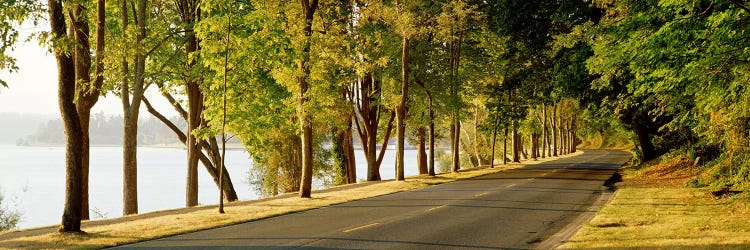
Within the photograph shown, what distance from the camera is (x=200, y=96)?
31016 mm

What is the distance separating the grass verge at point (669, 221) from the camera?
40.7 feet

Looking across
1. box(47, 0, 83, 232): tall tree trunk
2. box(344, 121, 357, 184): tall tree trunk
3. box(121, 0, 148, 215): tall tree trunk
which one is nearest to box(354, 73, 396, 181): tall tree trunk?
box(344, 121, 357, 184): tall tree trunk

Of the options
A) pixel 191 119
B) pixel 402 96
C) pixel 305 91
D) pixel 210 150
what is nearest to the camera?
pixel 305 91

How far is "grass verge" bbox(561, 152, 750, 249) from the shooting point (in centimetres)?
1239

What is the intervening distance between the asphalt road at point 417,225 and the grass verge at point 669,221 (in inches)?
41.6

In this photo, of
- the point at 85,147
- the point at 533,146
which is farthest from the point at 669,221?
the point at 533,146

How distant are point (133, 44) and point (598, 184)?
2207 cm

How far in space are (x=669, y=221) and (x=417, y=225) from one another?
21.2ft

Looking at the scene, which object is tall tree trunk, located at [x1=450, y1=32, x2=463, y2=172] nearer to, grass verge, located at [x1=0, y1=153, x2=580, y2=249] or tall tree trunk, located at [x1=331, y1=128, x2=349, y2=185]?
tall tree trunk, located at [x1=331, y1=128, x2=349, y2=185]

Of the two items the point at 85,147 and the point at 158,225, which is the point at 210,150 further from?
the point at 158,225

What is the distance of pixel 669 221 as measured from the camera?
15.6 m

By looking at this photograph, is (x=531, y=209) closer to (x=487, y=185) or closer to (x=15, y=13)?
(x=487, y=185)

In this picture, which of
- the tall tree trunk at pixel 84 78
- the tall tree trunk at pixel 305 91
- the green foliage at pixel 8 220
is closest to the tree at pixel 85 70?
the tall tree trunk at pixel 84 78

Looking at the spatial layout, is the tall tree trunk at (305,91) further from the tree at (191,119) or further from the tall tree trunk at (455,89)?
the tall tree trunk at (455,89)
